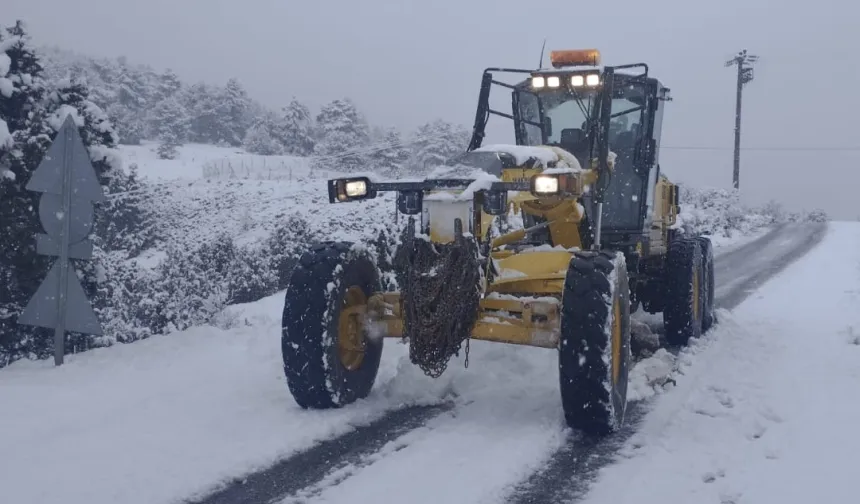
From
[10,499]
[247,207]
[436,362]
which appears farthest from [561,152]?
[247,207]

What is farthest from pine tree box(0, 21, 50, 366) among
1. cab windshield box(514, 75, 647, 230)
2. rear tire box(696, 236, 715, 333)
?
rear tire box(696, 236, 715, 333)

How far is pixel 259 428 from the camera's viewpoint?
454 centimetres

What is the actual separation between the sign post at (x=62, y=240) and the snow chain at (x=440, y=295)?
10.6 feet

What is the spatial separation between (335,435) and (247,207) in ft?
61.2

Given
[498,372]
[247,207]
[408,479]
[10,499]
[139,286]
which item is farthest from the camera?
[247,207]

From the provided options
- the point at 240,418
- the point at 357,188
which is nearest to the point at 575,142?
the point at 357,188

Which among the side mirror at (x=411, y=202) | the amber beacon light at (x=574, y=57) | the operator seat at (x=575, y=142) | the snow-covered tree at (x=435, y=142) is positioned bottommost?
the side mirror at (x=411, y=202)

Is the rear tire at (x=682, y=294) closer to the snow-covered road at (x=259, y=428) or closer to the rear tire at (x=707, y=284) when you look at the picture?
the rear tire at (x=707, y=284)

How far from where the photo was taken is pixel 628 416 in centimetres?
504

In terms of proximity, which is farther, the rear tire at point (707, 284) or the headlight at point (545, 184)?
the rear tire at point (707, 284)

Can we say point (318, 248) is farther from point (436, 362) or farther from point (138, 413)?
point (138, 413)

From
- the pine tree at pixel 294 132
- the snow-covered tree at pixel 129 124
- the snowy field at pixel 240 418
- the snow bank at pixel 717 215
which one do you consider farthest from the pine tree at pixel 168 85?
the snowy field at pixel 240 418

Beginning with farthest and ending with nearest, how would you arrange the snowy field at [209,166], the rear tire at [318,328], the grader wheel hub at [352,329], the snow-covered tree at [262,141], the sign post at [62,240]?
the snow-covered tree at [262,141] → the snowy field at [209,166] → the sign post at [62,240] → the grader wheel hub at [352,329] → the rear tire at [318,328]

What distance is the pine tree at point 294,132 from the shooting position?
149 feet
